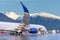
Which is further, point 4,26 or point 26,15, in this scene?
point 4,26

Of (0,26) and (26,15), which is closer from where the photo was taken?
(26,15)

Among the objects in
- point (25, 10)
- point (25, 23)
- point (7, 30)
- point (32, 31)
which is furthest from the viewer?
point (32, 31)

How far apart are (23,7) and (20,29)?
34.8 feet

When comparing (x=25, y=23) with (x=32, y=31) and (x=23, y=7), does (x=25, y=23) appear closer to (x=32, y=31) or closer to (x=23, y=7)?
(x=23, y=7)

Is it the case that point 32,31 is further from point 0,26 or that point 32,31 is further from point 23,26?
point 23,26

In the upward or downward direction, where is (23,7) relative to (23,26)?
upward

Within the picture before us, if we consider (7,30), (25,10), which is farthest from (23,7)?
(7,30)

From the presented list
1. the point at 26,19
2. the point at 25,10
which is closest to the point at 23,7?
the point at 25,10

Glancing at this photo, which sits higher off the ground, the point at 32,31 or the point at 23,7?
the point at 23,7

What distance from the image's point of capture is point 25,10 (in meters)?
112

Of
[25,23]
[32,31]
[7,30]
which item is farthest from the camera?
[32,31]

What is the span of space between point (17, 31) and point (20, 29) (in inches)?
182

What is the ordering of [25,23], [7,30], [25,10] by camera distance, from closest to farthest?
[25,23] < [25,10] < [7,30]

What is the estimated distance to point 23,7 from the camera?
375 ft
